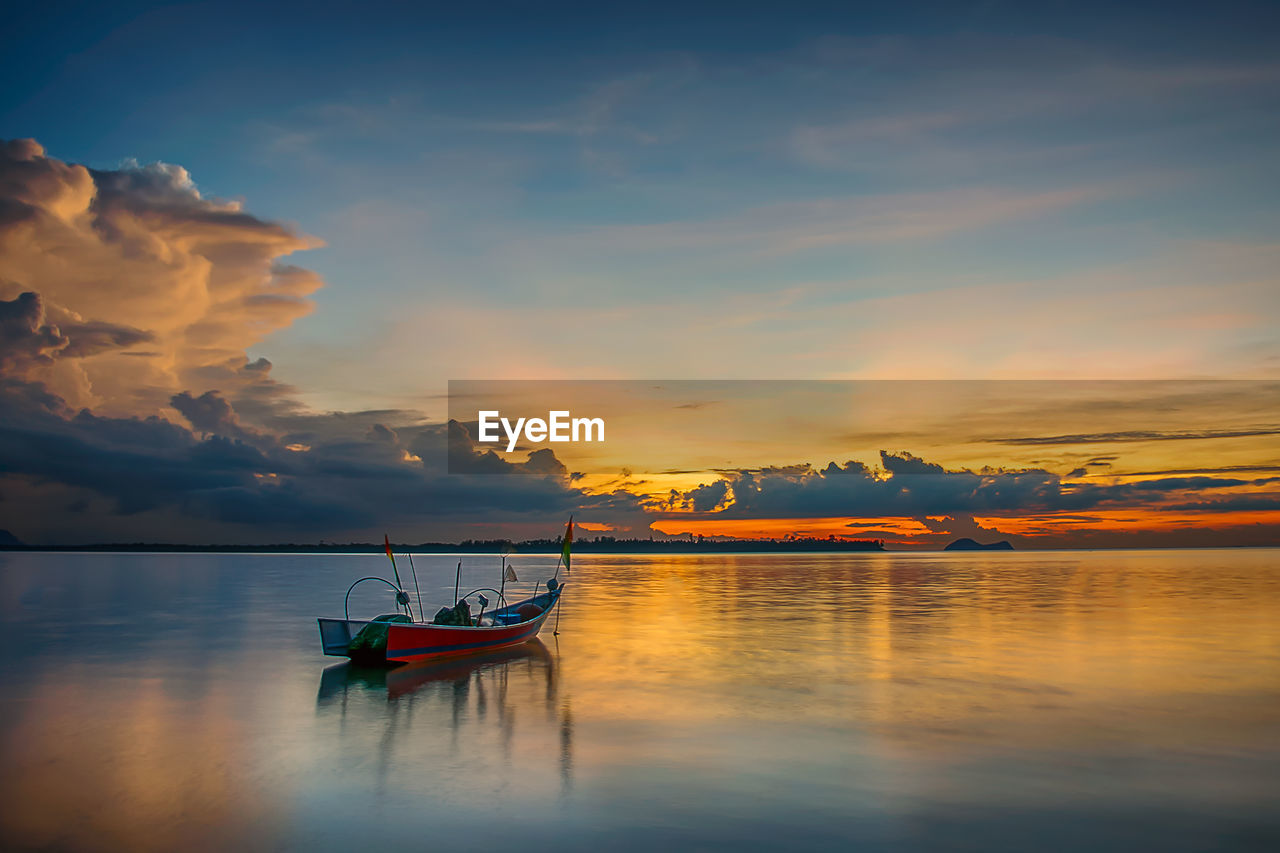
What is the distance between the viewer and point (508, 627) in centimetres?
3250

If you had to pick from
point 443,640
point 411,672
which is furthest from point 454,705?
point 443,640

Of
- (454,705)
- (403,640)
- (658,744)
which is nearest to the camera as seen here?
(658,744)

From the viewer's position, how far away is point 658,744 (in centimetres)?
1786

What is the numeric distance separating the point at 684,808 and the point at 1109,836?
6.14 meters

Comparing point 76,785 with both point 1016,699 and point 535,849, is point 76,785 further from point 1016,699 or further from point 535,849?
point 1016,699

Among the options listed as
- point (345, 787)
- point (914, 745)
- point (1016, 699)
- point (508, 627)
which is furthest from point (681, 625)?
point (345, 787)

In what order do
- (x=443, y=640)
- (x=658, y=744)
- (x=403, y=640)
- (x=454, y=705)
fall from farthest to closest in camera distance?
(x=443, y=640)
(x=403, y=640)
(x=454, y=705)
(x=658, y=744)

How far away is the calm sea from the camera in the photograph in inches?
496

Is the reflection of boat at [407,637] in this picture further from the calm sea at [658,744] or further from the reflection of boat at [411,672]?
the calm sea at [658,744]

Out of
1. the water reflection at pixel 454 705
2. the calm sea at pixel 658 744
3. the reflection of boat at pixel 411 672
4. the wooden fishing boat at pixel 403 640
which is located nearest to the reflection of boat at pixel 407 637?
the wooden fishing boat at pixel 403 640

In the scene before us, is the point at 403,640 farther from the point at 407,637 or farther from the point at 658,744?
the point at 658,744

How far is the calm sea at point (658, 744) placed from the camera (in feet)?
41.3

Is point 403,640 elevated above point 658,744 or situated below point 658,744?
above

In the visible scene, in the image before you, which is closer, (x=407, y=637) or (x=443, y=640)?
(x=407, y=637)
